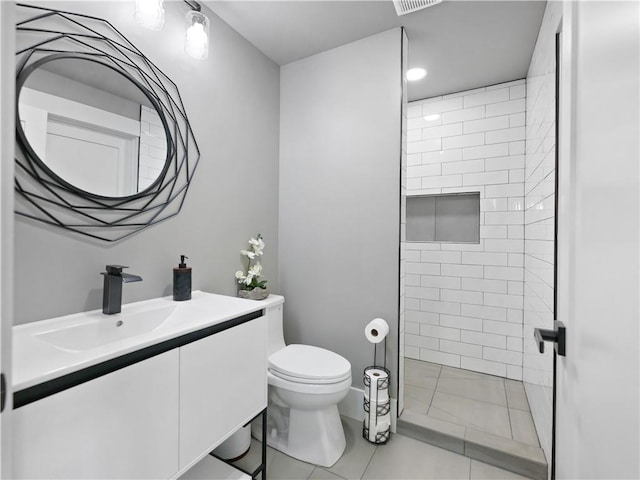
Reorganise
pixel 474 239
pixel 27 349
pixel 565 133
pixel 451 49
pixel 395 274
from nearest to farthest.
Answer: pixel 565 133
pixel 27 349
pixel 395 274
pixel 451 49
pixel 474 239

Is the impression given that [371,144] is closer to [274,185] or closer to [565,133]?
[274,185]

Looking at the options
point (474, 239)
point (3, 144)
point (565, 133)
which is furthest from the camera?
point (474, 239)

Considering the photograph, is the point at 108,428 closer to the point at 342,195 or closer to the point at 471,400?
the point at 342,195

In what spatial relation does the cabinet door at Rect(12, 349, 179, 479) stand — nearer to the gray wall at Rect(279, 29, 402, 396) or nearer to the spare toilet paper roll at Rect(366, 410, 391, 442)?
the spare toilet paper roll at Rect(366, 410, 391, 442)

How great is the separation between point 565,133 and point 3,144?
105 centimetres

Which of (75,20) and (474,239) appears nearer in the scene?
(75,20)

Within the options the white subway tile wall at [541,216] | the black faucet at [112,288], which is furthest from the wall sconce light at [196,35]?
the white subway tile wall at [541,216]

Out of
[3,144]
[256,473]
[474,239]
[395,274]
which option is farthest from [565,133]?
[474,239]

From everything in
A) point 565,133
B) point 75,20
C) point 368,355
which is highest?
point 75,20

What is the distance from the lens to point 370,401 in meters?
1.86

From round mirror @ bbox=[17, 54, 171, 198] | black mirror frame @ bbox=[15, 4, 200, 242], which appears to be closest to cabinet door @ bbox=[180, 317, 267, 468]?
black mirror frame @ bbox=[15, 4, 200, 242]

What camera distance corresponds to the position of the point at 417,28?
6.48 feet

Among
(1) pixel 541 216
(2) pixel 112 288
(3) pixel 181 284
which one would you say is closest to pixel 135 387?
(2) pixel 112 288

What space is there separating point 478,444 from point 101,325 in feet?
6.63
